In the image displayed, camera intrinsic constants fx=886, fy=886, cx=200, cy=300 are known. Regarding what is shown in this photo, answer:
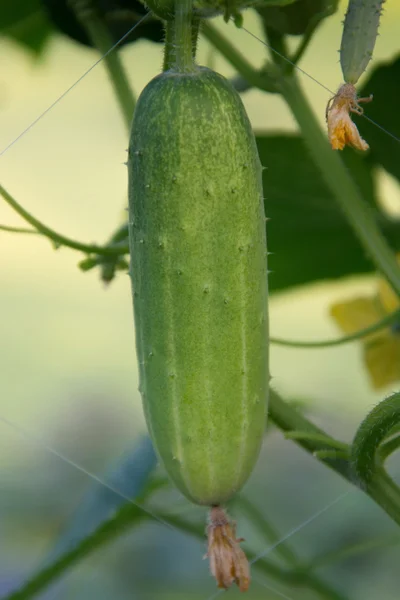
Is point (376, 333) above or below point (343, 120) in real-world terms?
below

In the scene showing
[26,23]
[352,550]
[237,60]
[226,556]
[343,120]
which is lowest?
[352,550]

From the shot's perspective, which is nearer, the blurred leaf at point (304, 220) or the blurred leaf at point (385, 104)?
the blurred leaf at point (385, 104)

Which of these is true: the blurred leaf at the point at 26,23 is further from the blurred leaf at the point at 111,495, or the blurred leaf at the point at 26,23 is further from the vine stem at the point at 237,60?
the blurred leaf at the point at 111,495

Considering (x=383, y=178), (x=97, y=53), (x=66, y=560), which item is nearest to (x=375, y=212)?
(x=383, y=178)

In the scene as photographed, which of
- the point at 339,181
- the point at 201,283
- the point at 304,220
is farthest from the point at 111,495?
the point at 201,283

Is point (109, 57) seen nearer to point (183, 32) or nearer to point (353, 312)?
point (183, 32)

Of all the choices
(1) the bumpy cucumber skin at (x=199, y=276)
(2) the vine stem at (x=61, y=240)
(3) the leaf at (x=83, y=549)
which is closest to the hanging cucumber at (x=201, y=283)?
(1) the bumpy cucumber skin at (x=199, y=276)
